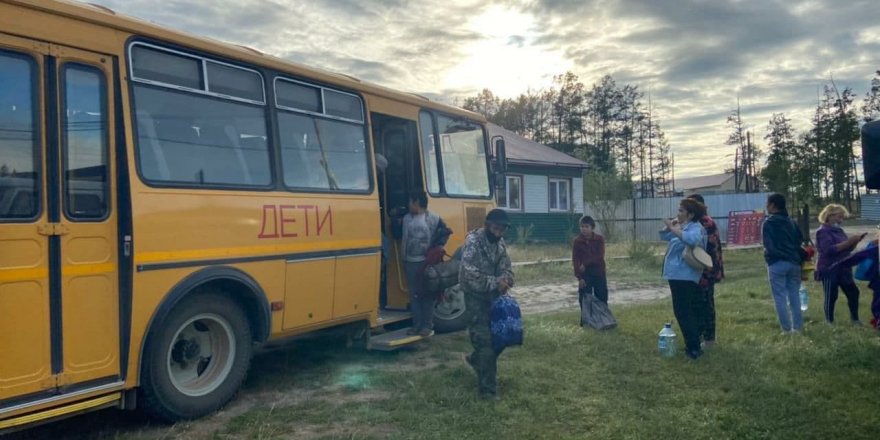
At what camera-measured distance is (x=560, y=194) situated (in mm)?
29672

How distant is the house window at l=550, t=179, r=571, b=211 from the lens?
29.3m

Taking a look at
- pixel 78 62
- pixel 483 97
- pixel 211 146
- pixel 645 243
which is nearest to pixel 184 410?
pixel 211 146

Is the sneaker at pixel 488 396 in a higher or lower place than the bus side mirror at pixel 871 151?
lower

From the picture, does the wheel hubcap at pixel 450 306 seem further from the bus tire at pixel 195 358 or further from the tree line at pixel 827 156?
the tree line at pixel 827 156

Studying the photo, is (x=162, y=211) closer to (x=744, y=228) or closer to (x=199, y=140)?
(x=199, y=140)

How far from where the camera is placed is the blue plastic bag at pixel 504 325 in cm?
596

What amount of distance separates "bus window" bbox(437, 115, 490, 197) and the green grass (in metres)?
2.07

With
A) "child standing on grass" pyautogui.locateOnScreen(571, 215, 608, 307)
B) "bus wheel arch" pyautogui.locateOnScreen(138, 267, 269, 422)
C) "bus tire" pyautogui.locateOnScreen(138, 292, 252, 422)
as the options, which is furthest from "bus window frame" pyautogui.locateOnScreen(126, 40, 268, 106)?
"child standing on grass" pyautogui.locateOnScreen(571, 215, 608, 307)

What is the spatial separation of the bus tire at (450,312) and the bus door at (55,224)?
4689 mm

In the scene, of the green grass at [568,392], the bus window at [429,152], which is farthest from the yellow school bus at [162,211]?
the bus window at [429,152]

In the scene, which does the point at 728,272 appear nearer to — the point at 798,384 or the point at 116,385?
the point at 798,384

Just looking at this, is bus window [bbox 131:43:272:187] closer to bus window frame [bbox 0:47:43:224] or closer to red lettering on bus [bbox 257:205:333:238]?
red lettering on bus [bbox 257:205:333:238]

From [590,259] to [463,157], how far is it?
221cm

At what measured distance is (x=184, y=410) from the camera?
17.2 feet
